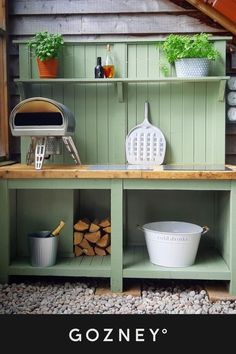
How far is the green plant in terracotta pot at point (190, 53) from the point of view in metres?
3.48

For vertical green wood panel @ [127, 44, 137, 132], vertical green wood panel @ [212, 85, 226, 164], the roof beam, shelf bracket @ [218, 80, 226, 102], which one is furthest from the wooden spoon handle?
the roof beam

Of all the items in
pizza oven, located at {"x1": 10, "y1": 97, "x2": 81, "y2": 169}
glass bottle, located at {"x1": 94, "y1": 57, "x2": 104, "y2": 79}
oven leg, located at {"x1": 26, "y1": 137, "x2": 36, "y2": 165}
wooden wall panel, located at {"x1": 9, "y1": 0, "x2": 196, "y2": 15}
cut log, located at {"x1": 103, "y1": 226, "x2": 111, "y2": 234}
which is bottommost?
cut log, located at {"x1": 103, "y1": 226, "x2": 111, "y2": 234}

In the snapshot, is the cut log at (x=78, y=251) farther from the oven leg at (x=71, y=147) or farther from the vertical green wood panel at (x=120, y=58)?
the vertical green wood panel at (x=120, y=58)

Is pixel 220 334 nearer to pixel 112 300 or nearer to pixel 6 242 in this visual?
pixel 112 300

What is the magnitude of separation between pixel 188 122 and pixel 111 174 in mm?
1016

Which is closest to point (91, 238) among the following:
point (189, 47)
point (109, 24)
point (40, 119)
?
point (40, 119)

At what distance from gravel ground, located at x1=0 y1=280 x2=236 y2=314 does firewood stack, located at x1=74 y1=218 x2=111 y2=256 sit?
29 centimetres

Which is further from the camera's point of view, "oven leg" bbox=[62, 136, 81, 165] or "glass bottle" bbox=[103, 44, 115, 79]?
"glass bottle" bbox=[103, 44, 115, 79]

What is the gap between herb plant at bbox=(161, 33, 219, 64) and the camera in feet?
11.4

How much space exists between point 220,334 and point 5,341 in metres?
1.06

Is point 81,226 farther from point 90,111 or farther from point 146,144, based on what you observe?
point 90,111

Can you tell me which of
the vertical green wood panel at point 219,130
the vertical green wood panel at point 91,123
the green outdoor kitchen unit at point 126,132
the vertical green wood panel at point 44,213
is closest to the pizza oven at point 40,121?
the green outdoor kitchen unit at point 126,132

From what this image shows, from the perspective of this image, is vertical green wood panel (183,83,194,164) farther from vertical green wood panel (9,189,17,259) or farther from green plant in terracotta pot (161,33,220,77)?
vertical green wood panel (9,189,17,259)

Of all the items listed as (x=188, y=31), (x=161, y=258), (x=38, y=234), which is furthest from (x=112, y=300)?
(x=188, y=31)
